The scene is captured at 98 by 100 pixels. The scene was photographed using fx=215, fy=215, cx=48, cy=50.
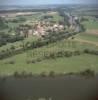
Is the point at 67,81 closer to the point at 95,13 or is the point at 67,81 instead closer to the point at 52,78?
the point at 52,78

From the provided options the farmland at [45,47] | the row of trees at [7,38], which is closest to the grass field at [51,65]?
the farmland at [45,47]

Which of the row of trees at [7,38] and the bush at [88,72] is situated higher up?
the row of trees at [7,38]

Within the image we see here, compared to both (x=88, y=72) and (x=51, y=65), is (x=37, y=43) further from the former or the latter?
(x=88, y=72)

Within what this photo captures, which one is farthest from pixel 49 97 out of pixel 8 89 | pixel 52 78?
pixel 8 89

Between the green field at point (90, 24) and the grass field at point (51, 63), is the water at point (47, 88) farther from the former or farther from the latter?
the green field at point (90, 24)

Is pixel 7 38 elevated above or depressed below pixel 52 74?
above

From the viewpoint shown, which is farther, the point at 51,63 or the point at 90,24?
the point at 90,24

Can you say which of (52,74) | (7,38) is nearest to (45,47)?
(52,74)

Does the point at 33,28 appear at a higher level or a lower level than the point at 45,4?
lower

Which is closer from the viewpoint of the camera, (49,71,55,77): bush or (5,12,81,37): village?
(49,71,55,77): bush

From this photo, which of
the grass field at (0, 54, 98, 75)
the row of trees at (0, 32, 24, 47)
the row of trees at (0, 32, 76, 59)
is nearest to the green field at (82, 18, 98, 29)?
the row of trees at (0, 32, 76, 59)

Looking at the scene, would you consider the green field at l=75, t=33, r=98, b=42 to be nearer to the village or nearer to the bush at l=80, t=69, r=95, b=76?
the village
